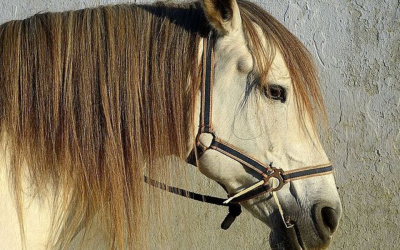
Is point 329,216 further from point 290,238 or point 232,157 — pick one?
point 232,157

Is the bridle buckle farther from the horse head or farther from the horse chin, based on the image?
the horse chin

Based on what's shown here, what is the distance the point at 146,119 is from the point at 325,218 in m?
0.61

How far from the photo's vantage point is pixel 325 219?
1.34 m

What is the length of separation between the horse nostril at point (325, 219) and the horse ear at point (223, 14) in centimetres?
58

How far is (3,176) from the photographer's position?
113 centimetres

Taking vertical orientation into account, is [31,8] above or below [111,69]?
above

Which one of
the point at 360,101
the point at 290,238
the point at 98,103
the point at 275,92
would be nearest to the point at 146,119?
A: the point at 98,103

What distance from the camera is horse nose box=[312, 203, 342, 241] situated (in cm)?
130

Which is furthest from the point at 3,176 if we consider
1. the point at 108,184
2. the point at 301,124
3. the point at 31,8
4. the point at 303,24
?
the point at 31,8

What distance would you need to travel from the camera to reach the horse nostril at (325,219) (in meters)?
1.30

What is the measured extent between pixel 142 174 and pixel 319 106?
0.62 metres

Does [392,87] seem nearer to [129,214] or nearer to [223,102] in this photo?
[223,102]

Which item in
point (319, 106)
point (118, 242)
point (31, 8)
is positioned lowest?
point (118, 242)

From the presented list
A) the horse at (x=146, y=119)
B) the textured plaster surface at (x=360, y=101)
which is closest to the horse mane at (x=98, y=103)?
the horse at (x=146, y=119)
